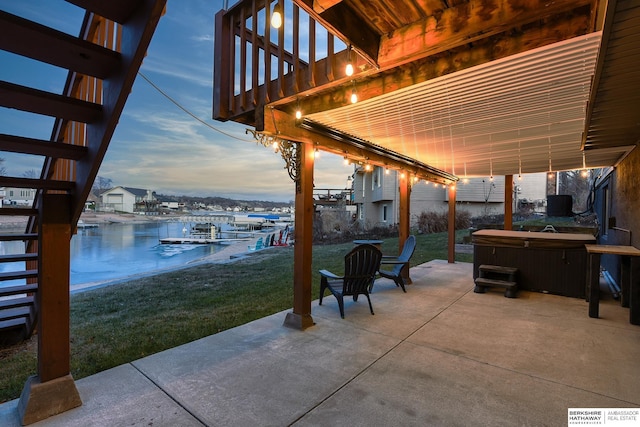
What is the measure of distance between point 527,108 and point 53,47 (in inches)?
169

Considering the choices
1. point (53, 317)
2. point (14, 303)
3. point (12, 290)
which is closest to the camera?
point (53, 317)

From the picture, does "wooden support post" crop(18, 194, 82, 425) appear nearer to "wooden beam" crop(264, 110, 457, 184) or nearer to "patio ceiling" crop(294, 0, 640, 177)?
"wooden beam" crop(264, 110, 457, 184)

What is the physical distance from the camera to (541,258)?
5.75 metres

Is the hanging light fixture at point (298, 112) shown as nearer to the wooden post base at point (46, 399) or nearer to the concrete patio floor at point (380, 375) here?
the concrete patio floor at point (380, 375)

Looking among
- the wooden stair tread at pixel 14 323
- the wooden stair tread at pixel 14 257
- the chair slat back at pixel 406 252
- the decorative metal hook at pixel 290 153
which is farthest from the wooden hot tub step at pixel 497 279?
the wooden stair tread at pixel 14 323

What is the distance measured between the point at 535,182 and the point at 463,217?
25.1 ft

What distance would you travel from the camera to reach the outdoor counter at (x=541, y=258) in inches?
213

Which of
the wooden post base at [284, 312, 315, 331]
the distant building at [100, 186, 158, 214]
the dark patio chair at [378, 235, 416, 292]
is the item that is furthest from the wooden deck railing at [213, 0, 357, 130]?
the distant building at [100, 186, 158, 214]

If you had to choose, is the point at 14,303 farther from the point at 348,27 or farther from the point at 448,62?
the point at 448,62

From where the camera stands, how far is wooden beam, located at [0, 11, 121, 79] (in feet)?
→ 4.97

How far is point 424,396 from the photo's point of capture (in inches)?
96.7

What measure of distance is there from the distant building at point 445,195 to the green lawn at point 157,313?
34.7 feet

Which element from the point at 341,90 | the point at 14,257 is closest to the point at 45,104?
the point at 14,257

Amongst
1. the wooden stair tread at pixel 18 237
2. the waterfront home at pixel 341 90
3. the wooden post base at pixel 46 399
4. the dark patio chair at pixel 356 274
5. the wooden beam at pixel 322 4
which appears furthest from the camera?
the dark patio chair at pixel 356 274
